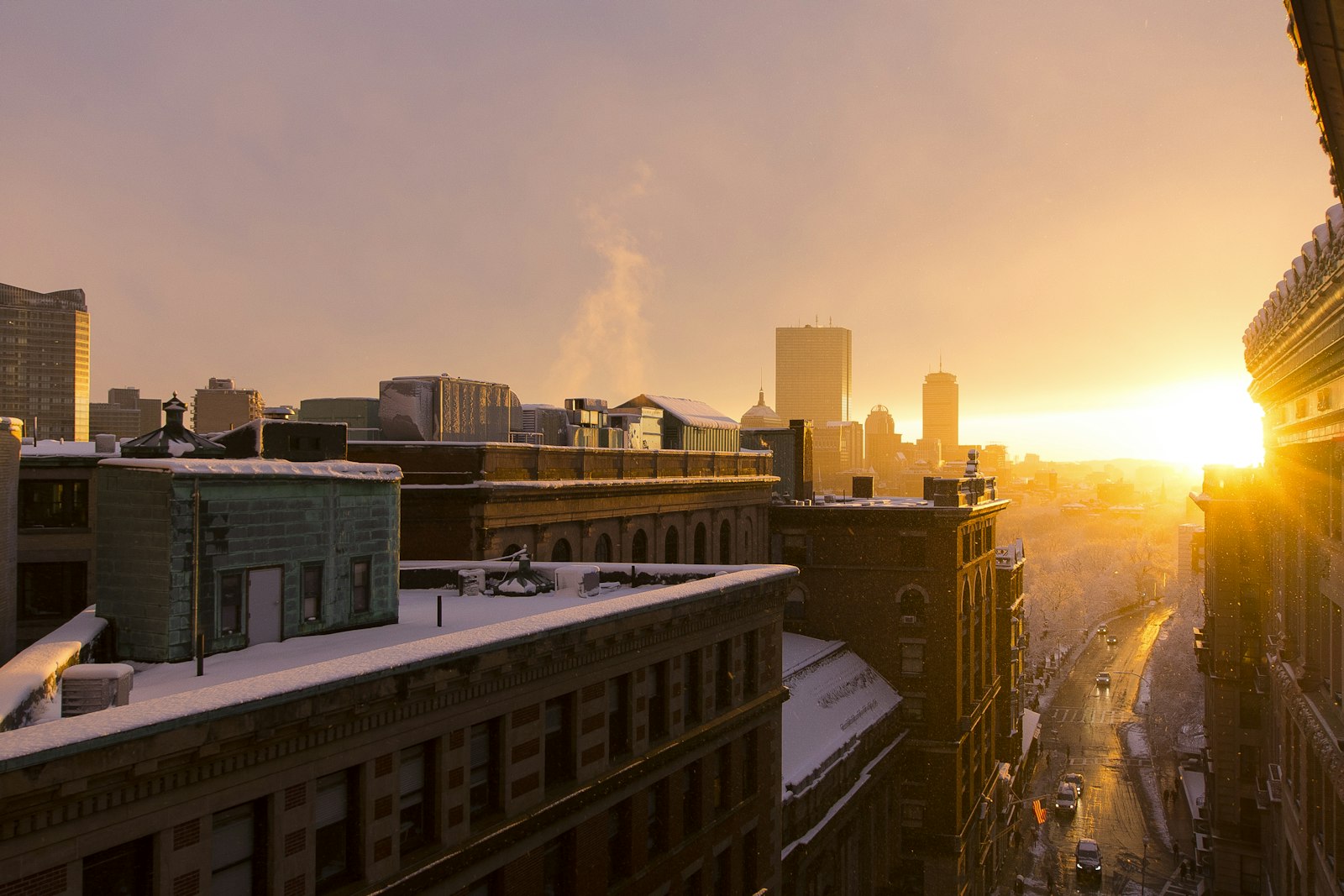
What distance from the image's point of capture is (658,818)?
65.9 ft

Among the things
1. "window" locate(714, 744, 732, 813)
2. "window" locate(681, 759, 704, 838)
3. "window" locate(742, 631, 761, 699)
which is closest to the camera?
"window" locate(681, 759, 704, 838)

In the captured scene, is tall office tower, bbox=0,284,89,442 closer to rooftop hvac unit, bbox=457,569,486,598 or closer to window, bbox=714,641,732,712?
rooftop hvac unit, bbox=457,569,486,598

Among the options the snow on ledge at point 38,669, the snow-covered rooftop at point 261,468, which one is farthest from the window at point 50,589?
the snow on ledge at point 38,669

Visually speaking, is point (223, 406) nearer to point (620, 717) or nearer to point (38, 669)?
point (620, 717)

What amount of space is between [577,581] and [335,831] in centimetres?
958

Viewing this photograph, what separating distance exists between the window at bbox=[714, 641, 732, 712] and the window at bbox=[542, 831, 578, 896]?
6.04 meters

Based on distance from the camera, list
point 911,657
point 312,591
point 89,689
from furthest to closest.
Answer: point 911,657 → point 312,591 → point 89,689

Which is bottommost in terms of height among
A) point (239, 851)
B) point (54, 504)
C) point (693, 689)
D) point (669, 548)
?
point (693, 689)

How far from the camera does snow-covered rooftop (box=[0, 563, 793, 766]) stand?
9.10m

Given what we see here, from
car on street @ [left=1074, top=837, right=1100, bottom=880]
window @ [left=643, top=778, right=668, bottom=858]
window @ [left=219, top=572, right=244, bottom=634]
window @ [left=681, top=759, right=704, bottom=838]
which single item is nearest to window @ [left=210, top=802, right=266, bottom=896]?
window @ [left=219, top=572, right=244, bottom=634]

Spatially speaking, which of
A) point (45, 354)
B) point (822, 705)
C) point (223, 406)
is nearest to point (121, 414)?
point (45, 354)

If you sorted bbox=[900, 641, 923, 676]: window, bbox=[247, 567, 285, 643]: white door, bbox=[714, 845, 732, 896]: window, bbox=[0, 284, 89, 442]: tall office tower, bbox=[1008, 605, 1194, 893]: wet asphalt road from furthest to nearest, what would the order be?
1. bbox=[0, 284, 89, 442]: tall office tower
2. bbox=[1008, 605, 1194, 893]: wet asphalt road
3. bbox=[900, 641, 923, 676]: window
4. bbox=[714, 845, 732, 896]: window
5. bbox=[247, 567, 285, 643]: white door

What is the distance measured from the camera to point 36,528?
31375mm

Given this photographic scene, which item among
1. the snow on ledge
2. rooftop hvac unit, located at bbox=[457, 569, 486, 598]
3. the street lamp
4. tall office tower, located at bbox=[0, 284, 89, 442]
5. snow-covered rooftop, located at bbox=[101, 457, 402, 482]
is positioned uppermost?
tall office tower, located at bbox=[0, 284, 89, 442]
